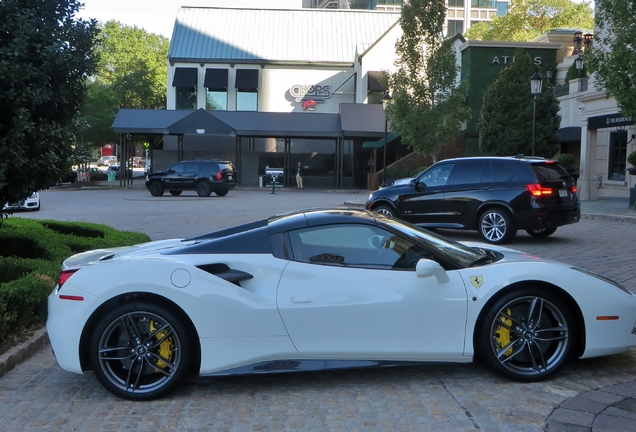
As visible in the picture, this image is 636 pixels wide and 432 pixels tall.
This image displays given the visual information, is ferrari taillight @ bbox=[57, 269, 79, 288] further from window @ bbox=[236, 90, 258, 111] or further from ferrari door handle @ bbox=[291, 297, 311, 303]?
window @ bbox=[236, 90, 258, 111]

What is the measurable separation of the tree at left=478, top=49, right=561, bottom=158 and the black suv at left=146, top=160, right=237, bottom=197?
12509 millimetres

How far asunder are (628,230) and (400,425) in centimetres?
1411

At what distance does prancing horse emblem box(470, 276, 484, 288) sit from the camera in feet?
16.9

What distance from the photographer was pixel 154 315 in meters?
4.95

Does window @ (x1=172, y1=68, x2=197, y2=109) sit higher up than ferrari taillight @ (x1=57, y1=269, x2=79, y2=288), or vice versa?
window @ (x1=172, y1=68, x2=197, y2=109)

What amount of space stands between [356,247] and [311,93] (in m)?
43.2

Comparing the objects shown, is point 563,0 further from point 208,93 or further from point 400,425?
point 400,425

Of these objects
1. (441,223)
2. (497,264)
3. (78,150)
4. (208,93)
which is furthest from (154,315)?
(208,93)

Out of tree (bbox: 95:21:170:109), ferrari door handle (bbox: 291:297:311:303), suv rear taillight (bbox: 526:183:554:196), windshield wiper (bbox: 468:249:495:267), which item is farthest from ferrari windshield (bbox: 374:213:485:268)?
tree (bbox: 95:21:170:109)

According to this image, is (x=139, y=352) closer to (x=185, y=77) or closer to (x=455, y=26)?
(x=185, y=77)

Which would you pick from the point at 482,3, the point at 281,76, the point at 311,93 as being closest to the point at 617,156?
the point at 311,93

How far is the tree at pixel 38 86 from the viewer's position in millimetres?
7824

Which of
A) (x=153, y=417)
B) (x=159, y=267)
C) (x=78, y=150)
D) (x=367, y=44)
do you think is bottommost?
(x=153, y=417)

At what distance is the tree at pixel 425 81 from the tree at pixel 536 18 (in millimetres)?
30032
